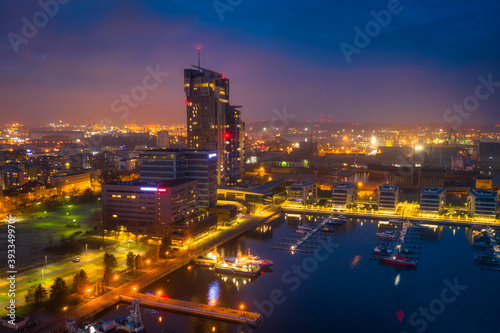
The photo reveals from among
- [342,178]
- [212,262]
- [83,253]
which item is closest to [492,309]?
[212,262]

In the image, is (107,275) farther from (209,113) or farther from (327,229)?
(209,113)

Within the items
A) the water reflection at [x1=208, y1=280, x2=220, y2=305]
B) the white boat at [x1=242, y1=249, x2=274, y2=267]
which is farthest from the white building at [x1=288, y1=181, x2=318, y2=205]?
the water reflection at [x1=208, y1=280, x2=220, y2=305]

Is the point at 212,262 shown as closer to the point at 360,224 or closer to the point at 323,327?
the point at 323,327

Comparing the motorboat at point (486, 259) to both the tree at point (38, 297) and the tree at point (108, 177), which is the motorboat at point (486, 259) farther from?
the tree at point (108, 177)

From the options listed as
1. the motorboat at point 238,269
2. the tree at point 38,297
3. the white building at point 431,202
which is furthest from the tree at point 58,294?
the white building at point 431,202

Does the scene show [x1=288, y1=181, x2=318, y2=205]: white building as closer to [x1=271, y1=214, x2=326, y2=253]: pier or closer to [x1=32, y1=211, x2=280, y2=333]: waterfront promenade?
[x1=271, y1=214, x2=326, y2=253]: pier
